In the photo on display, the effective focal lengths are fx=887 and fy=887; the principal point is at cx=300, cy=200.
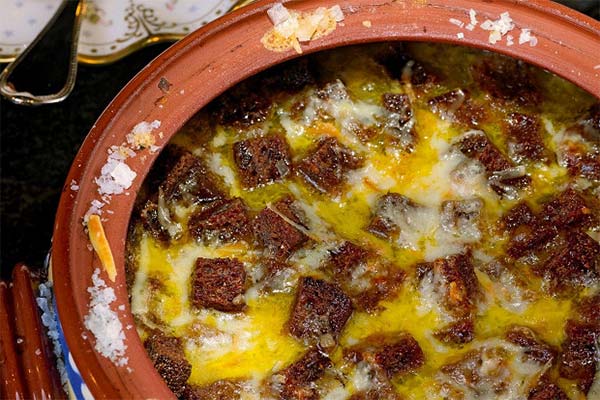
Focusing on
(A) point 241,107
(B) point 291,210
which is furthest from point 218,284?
(A) point 241,107

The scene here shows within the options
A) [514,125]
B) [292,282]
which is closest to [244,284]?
[292,282]

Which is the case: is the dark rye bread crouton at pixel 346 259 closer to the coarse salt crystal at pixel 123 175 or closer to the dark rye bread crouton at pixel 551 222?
the dark rye bread crouton at pixel 551 222

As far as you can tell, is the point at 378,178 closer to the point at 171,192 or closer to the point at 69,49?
the point at 171,192

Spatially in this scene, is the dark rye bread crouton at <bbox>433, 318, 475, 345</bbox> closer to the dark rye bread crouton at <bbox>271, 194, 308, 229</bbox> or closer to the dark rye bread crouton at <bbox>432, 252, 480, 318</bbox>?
the dark rye bread crouton at <bbox>432, 252, 480, 318</bbox>

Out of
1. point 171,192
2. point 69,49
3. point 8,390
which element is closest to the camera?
point 8,390

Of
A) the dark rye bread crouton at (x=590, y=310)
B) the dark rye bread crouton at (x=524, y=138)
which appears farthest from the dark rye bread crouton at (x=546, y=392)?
the dark rye bread crouton at (x=524, y=138)

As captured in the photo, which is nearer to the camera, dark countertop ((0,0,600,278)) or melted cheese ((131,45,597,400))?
melted cheese ((131,45,597,400))

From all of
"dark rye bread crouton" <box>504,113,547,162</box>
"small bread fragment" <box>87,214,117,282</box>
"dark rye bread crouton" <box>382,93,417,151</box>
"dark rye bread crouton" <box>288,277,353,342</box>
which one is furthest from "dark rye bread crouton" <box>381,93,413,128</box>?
"small bread fragment" <box>87,214,117,282</box>
